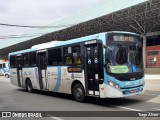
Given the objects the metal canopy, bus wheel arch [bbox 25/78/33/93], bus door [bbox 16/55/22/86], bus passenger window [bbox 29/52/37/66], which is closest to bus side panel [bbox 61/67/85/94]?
bus passenger window [bbox 29/52/37/66]

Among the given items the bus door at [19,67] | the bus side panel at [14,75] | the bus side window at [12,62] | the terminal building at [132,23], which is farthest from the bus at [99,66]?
the terminal building at [132,23]

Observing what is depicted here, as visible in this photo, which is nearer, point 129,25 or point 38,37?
point 129,25

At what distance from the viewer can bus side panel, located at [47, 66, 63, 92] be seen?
13.3 metres

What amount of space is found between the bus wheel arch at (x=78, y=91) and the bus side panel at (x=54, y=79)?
1.24m

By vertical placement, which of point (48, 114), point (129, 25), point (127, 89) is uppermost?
point (129, 25)

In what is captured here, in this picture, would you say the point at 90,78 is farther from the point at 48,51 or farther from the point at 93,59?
the point at 48,51

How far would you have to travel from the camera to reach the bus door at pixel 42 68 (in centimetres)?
1468

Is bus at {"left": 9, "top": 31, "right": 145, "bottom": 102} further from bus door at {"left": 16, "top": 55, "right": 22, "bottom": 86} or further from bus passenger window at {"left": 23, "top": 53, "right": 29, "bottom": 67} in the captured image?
bus door at {"left": 16, "top": 55, "right": 22, "bottom": 86}

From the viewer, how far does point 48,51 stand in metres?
14.3

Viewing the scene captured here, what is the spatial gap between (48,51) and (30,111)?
4.86 m

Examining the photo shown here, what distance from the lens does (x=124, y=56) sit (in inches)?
417

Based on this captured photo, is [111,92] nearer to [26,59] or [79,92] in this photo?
[79,92]

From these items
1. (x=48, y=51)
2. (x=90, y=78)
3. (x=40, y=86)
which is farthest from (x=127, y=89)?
(x=40, y=86)

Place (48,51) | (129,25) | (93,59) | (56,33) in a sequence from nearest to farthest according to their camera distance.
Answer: (93,59), (48,51), (129,25), (56,33)
